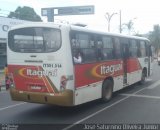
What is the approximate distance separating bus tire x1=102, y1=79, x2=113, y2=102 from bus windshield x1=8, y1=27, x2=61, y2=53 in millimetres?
3065

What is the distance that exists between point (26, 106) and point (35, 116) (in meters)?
1.76

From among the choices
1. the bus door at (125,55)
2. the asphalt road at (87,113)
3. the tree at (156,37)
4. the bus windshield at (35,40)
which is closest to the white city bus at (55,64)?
the bus windshield at (35,40)

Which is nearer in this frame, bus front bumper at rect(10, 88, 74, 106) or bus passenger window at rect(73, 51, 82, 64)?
bus front bumper at rect(10, 88, 74, 106)

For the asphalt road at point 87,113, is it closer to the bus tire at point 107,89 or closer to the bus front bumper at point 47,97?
the bus tire at point 107,89

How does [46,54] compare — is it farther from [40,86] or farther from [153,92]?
[153,92]

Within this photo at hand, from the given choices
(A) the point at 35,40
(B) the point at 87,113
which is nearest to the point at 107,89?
(B) the point at 87,113

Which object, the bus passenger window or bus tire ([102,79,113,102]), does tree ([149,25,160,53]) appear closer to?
bus tire ([102,79,113,102])

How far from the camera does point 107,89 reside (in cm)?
1233

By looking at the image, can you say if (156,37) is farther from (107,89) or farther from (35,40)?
(35,40)

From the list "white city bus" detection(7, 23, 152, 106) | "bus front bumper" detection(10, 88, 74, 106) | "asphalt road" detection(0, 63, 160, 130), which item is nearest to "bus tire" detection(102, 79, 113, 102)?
"white city bus" detection(7, 23, 152, 106)

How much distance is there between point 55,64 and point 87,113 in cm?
200

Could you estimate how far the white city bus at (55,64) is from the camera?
31.2 ft

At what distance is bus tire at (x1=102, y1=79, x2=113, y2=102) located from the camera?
11969mm

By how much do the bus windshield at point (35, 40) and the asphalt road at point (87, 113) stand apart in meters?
2.05
